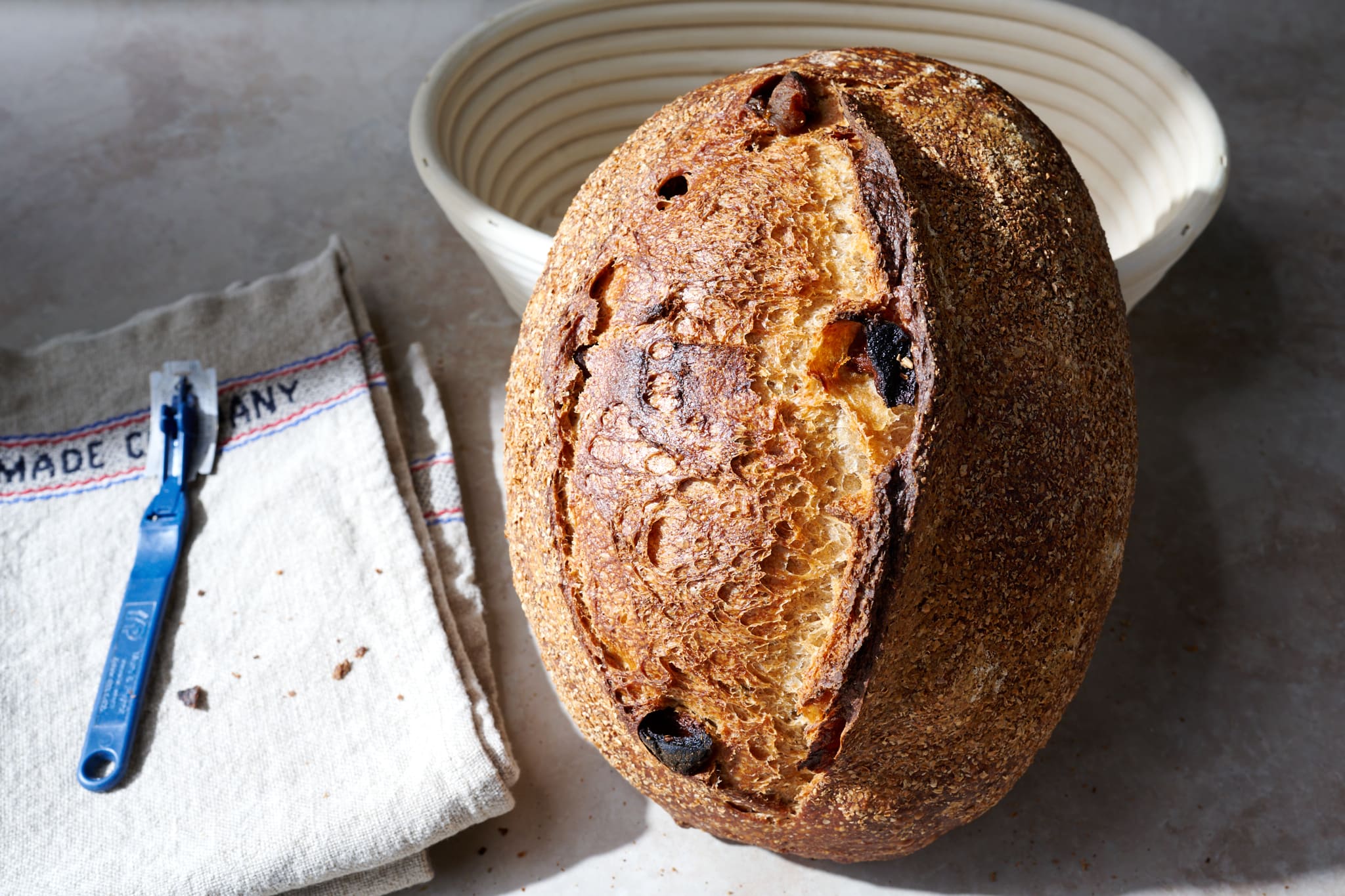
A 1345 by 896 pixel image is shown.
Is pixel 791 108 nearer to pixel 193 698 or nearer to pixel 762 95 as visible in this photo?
pixel 762 95

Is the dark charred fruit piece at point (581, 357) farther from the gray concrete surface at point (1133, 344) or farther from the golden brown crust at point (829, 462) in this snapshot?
the gray concrete surface at point (1133, 344)

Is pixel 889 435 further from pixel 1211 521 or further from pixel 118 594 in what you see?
pixel 118 594

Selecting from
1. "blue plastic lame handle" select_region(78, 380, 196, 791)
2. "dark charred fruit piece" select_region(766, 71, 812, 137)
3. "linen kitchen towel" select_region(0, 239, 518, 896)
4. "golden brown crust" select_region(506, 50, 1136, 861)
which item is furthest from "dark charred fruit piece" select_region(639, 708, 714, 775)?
"blue plastic lame handle" select_region(78, 380, 196, 791)

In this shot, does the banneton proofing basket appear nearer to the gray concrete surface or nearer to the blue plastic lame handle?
the gray concrete surface

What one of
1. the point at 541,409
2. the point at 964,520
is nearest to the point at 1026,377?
the point at 964,520

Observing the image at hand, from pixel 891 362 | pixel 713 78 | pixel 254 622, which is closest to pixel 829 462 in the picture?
pixel 891 362

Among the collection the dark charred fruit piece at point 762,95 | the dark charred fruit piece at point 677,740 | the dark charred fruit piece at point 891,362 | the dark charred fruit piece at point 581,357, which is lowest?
the dark charred fruit piece at point 677,740

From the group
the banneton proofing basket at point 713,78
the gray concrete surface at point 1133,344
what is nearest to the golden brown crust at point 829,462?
the gray concrete surface at point 1133,344

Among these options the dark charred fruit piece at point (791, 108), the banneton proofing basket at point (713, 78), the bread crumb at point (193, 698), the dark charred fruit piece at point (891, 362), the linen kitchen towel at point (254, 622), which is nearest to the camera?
the dark charred fruit piece at point (891, 362)
